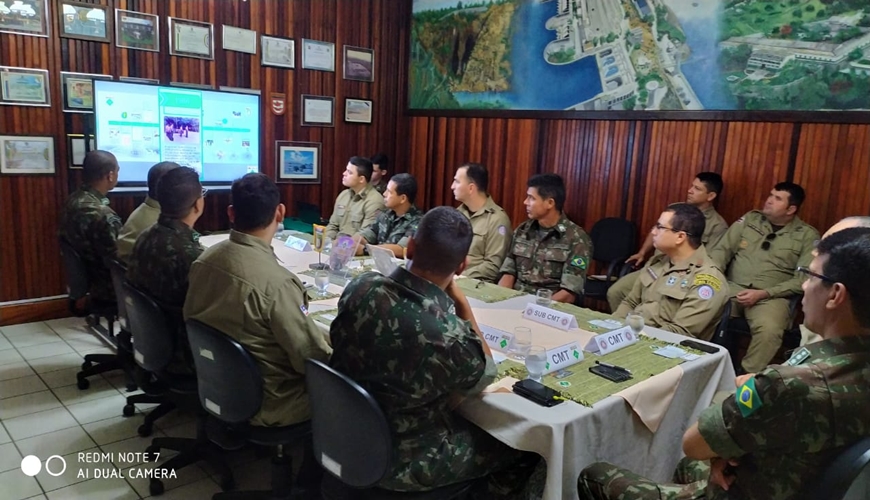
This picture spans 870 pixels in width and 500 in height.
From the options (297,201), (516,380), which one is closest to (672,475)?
(516,380)

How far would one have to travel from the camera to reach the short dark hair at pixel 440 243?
1684 mm

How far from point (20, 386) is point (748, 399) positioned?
148 inches

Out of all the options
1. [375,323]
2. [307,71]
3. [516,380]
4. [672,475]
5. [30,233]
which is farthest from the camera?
[307,71]

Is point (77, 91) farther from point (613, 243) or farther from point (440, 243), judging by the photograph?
point (613, 243)

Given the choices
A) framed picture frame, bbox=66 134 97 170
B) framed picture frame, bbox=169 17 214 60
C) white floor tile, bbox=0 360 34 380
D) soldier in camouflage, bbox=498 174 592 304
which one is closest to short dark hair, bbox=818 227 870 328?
soldier in camouflage, bbox=498 174 592 304

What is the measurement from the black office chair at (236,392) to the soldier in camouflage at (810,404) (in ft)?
4.38

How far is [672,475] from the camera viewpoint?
80.5 inches

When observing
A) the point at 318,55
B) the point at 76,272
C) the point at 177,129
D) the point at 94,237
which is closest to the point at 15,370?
the point at 76,272

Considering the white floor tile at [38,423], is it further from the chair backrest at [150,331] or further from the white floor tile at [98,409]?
the chair backrest at [150,331]

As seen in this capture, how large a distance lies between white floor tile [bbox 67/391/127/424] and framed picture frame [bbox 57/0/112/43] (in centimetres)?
286

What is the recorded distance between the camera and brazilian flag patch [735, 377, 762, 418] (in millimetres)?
1252

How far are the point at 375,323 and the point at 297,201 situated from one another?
456 centimetres

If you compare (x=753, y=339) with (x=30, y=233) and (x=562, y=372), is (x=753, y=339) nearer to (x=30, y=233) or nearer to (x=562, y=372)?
(x=562, y=372)

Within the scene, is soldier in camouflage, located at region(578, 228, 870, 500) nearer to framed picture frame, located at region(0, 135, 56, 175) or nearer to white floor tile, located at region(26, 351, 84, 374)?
white floor tile, located at region(26, 351, 84, 374)
